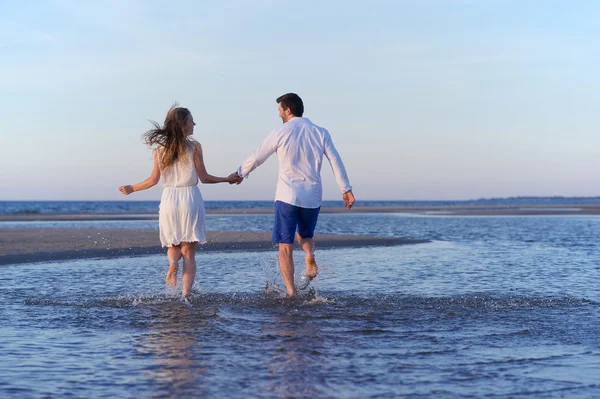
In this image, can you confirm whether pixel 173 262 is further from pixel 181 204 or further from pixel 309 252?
pixel 309 252

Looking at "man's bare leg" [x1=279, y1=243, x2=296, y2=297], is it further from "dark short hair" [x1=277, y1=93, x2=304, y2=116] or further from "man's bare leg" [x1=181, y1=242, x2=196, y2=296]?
"dark short hair" [x1=277, y1=93, x2=304, y2=116]

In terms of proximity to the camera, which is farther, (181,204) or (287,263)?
(287,263)

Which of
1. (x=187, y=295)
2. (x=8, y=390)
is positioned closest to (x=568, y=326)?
(x=187, y=295)

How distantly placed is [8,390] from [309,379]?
→ 1.62 meters

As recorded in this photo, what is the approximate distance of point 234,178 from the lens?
7.35 metres

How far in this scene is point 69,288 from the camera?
848 centimetres

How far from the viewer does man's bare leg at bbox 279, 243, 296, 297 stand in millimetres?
7426

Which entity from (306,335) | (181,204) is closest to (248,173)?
(181,204)

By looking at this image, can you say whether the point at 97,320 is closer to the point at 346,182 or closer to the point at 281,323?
the point at 281,323

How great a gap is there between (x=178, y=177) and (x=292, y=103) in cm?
139

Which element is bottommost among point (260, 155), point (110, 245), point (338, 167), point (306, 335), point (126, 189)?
point (306, 335)

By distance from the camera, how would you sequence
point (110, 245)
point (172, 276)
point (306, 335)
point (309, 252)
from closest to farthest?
point (306, 335) < point (172, 276) < point (309, 252) < point (110, 245)

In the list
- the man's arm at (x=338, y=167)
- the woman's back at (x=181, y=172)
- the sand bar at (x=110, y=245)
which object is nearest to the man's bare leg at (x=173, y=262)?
the woman's back at (x=181, y=172)

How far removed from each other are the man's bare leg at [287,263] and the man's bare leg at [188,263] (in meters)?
0.90
